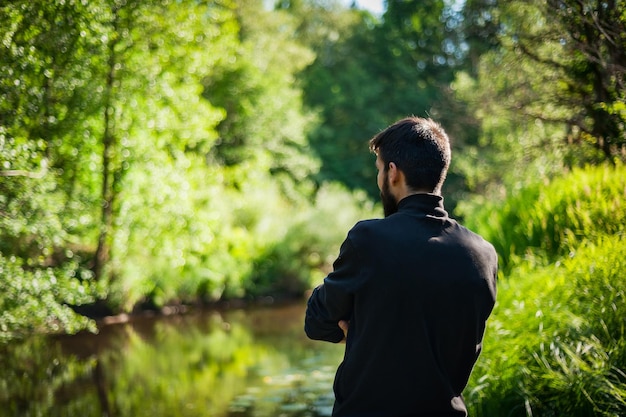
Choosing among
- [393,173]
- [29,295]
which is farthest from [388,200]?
[29,295]

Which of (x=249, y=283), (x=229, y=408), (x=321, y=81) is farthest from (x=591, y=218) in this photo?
(x=321, y=81)

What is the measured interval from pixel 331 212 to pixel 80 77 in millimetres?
13115

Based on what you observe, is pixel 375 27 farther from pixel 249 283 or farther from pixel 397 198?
pixel 397 198

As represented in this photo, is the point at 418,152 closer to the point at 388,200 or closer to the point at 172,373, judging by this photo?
the point at 388,200

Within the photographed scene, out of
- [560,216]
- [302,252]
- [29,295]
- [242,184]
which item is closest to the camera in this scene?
[29,295]

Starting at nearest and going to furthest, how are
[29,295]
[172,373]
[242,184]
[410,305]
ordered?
[410,305], [29,295], [172,373], [242,184]

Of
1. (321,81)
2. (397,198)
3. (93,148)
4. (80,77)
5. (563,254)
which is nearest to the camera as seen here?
(397,198)

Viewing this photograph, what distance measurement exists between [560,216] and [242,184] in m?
15.1

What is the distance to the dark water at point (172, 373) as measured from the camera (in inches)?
325

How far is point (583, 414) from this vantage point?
4996mm

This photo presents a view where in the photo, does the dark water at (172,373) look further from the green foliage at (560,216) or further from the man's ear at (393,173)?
the man's ear at (393,173)

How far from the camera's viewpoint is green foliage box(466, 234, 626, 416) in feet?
16.2

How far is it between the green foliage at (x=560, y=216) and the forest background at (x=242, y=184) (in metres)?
0.03

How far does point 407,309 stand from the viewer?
2.32 m
